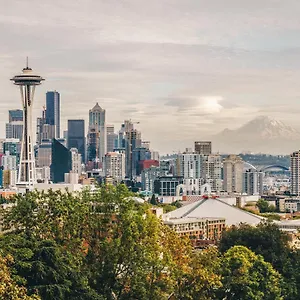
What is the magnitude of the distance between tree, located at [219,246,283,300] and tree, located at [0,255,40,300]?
8.26 m

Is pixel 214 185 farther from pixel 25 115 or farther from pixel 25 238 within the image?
pixel 25 238

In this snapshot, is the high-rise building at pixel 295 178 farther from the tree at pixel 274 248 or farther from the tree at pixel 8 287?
the tree at pixel 8 287

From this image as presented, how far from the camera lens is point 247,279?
29156 millimetres

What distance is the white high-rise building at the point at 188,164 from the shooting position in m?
194

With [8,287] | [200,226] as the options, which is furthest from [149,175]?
[8,287]

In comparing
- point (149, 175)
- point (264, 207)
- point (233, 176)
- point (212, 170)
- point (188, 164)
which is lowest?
point (264, 207)

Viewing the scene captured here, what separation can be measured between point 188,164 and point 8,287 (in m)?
176

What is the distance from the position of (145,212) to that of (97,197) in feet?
4.04

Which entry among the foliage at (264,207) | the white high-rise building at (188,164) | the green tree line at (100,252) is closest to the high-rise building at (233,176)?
the white high-rise building at (188,164)

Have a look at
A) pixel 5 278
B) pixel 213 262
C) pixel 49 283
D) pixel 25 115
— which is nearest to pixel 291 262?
pixel 213 262

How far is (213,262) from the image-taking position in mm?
27234

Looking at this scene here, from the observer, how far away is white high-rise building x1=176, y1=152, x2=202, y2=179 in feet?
636

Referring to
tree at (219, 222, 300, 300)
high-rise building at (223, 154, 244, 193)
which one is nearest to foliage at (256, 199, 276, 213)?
tree at (219, 222, 300, 300)

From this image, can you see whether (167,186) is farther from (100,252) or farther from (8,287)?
(8,287)
